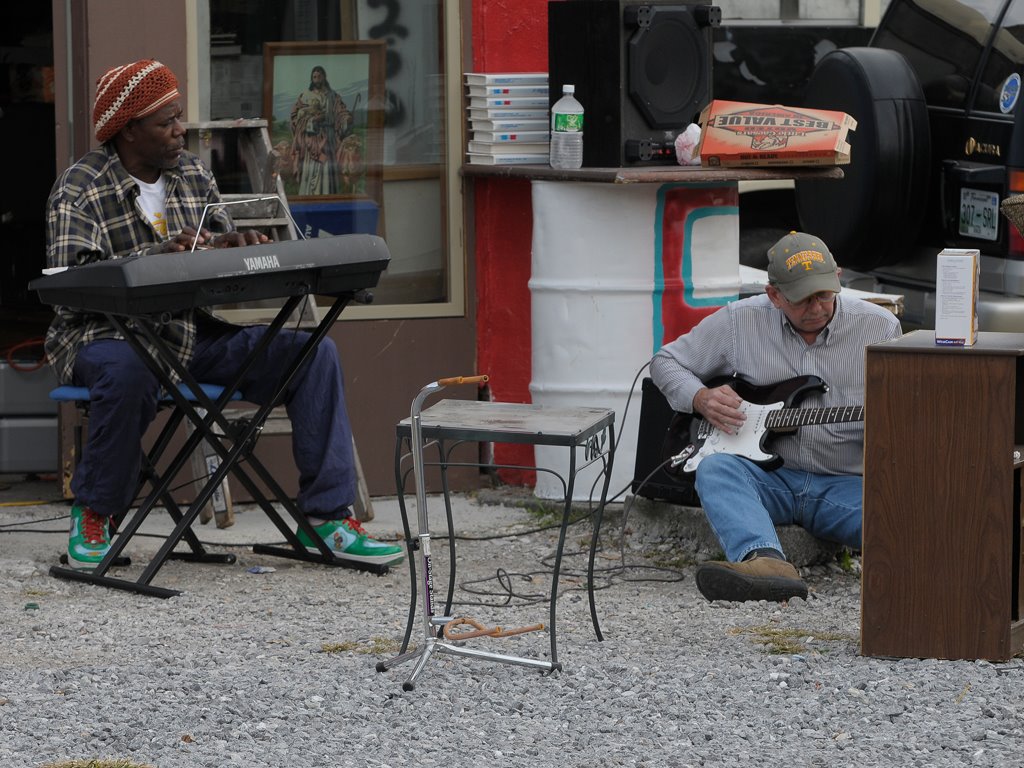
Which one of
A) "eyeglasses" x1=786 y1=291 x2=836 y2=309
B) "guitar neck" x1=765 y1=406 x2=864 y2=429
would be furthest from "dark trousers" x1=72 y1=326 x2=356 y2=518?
"eyeglasses" x1=786 y1=291 x2=836 y2=309

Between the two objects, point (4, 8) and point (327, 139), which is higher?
point (4, 8)

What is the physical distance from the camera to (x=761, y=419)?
205 inches

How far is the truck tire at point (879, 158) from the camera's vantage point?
671 cm

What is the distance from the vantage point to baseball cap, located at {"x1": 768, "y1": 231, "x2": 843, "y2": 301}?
5.06m

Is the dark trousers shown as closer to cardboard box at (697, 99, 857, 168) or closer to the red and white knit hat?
the red and white knit hat

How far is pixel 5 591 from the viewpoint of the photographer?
500 centimetres

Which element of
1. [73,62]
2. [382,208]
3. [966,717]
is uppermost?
[73,62]

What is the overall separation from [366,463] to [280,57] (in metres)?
1.55

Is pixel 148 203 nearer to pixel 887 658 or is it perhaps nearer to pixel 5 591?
pixel 5 591

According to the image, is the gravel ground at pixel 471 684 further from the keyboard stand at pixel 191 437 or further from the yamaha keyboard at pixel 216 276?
the yamaha keyboard at pixel 216 276

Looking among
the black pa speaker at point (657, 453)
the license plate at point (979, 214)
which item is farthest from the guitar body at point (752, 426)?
the license plate at point (979, 214)

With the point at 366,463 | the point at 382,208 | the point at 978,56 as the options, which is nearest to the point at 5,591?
the point at 366,463

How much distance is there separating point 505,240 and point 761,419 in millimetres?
1616

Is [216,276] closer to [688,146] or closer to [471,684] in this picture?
[471,684]
